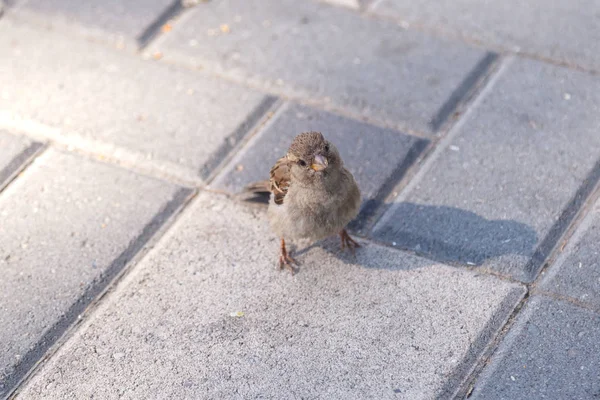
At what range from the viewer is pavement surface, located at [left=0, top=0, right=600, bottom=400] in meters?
3.41

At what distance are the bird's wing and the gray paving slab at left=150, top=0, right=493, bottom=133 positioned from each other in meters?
0.98

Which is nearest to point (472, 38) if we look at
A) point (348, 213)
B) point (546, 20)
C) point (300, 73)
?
point (546, 20)

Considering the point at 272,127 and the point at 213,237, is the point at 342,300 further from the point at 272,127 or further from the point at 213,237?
the point at 272,127

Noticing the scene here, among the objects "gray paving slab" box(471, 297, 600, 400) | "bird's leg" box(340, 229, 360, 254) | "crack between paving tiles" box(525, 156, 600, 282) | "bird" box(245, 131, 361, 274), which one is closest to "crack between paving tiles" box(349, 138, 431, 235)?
"bird's leg" box(340, 229, 360, 254)

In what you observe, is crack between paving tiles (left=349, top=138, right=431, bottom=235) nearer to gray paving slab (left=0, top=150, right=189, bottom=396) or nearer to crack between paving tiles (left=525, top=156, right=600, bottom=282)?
crack between paving tiles (left=525, top=156, right=600, bottom=282)

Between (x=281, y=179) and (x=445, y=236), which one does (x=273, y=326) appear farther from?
(x=445, y=236)

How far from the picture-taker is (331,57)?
198 inches

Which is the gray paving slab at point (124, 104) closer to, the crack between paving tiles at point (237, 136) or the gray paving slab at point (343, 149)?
the crack between paving tiles at point (237, 136)

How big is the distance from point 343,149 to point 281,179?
2.35 ft

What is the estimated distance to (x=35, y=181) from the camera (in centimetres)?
438

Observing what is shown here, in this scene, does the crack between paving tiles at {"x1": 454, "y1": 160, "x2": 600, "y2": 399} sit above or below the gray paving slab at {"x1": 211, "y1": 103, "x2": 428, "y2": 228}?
above

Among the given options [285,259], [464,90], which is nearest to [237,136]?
[285,259]

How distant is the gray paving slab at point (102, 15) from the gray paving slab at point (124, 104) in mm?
120

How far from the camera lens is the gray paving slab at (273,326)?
3.34 meters
